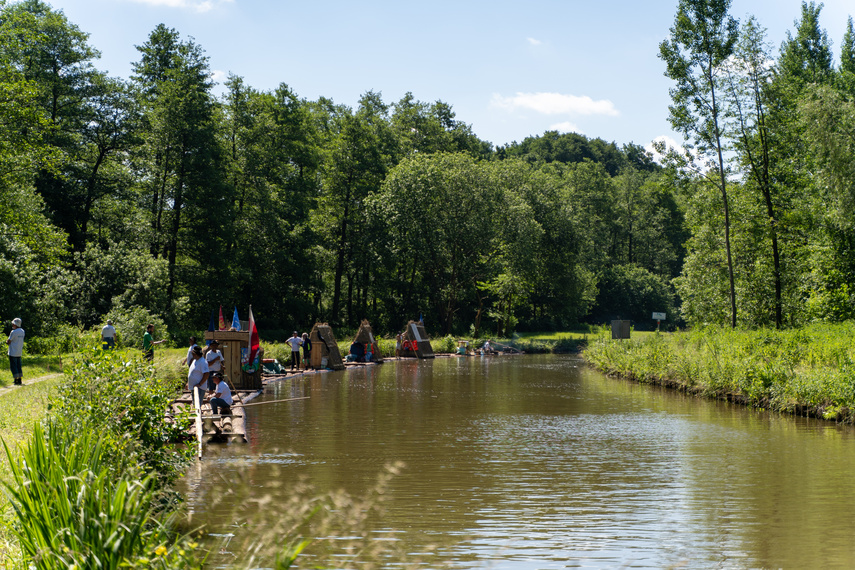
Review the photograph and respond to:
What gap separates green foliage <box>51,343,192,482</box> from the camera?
29.2 ft

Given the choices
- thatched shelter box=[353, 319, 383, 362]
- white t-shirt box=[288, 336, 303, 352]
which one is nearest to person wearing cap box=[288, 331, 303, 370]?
white t-shirt box=[288, 336, 303, 352]

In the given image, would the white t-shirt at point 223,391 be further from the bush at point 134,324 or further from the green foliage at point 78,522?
the bush at point 134,324

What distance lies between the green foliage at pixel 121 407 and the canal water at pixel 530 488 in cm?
89

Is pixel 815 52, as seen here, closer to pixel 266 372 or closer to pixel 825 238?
pixel 825 238

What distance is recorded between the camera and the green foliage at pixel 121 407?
8891 millimetres

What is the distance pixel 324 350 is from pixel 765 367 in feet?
68.7

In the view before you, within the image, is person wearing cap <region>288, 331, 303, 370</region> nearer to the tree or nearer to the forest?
the forest

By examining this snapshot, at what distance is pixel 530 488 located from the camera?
1167 centimetres

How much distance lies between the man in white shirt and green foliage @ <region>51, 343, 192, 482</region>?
17.1ft

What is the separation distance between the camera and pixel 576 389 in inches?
1143

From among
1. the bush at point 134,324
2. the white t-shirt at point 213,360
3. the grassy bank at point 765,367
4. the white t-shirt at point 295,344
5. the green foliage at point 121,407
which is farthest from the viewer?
the white t-shirt at point 295,344

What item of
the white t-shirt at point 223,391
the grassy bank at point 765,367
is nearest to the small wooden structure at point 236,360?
the white t-shirt at point 223,391

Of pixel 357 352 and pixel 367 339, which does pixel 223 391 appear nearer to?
pixel 357 352

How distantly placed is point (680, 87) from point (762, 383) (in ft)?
65.5
